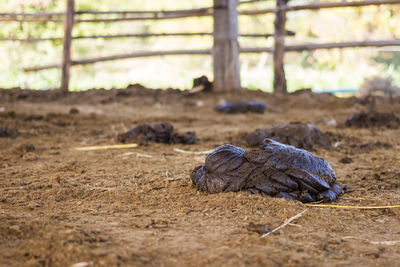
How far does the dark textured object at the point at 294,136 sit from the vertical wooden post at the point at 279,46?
3.59m

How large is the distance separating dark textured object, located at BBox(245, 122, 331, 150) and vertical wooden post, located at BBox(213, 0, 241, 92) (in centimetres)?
362

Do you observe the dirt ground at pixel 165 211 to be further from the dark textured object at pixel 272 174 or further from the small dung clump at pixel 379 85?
the small dung clump at pixel 379 85

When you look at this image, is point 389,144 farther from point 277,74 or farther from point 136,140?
point 277,74

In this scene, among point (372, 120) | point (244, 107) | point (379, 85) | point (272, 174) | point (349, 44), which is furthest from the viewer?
point (379, 85)

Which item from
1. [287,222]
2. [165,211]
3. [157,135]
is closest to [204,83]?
[157,135]

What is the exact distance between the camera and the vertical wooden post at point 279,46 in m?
7.97

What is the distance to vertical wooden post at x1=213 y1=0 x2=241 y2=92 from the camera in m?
8.03

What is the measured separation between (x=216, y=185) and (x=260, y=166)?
307mm

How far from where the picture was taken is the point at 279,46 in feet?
26.2

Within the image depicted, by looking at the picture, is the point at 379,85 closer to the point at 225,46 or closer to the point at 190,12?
the point at 225,46

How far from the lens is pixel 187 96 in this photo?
807 centimetres

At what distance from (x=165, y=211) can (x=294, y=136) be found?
2.19 m

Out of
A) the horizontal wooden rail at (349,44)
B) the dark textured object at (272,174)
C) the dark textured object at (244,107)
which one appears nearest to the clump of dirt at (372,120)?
the dark textured object at (244,107)

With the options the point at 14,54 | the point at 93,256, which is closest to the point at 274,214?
the point at 93,256
